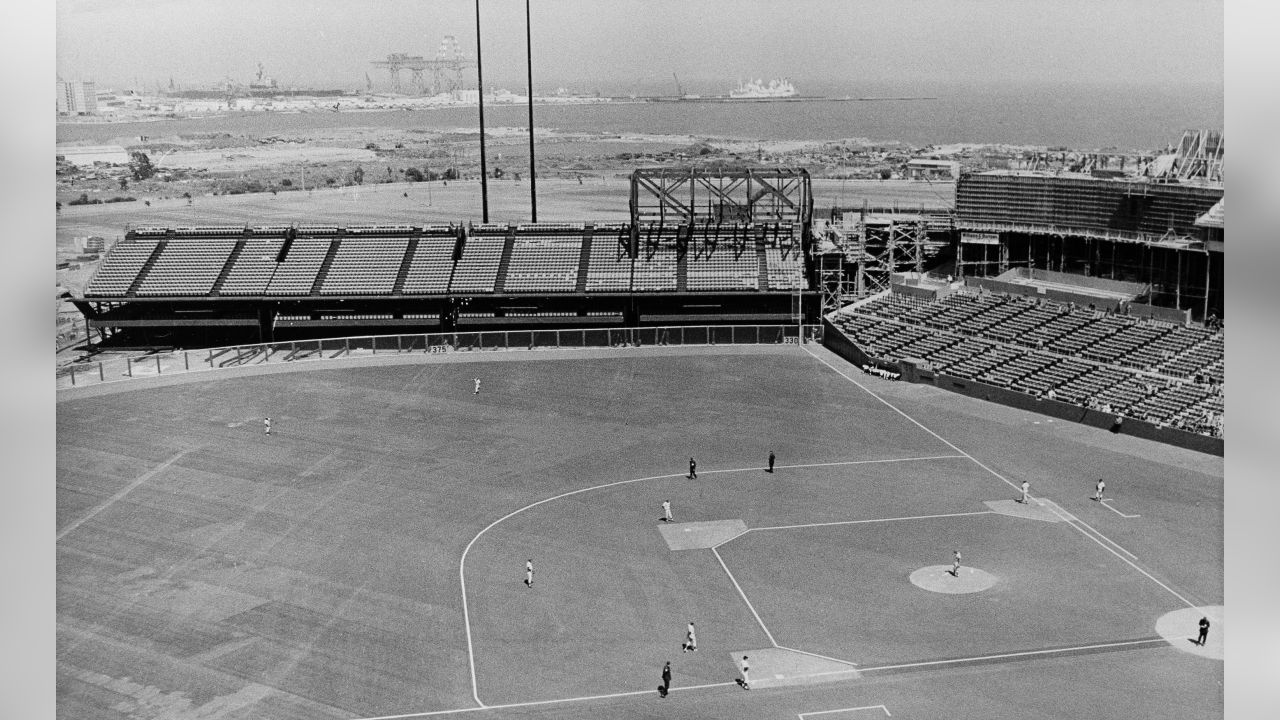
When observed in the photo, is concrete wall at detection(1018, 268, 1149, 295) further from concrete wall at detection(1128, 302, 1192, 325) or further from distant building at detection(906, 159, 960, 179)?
distant building at detection(906, 159, 960, 179)

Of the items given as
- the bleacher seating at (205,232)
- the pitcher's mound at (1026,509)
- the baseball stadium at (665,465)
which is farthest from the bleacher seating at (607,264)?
the pitcher's mound at (1026,509)

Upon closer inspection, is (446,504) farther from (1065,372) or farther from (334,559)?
(1065,372)

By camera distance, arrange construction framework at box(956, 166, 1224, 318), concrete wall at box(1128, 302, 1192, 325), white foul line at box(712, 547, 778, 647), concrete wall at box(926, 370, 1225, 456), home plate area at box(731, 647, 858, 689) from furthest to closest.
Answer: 1. construction framework at box(956, 166, 1224, 318)
2. concrete wall at box(1128, 302, 1192, 325)
3. concrete wall at box(926, 370, 1225, 456)
4. white foul line at box(712, 547, 778, 647)
5. home plate area at box(731, 647, 858, 689)

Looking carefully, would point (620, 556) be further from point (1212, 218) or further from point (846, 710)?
point (1212, 218)

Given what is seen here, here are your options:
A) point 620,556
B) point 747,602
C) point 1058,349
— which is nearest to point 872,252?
point 1058,349

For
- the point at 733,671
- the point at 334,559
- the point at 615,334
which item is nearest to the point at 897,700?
the point at 733,671

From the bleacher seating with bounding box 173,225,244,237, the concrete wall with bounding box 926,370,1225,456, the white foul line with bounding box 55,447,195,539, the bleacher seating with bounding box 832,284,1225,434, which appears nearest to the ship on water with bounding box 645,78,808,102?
the bleacher seating with bounding box 832,284,1225,434
